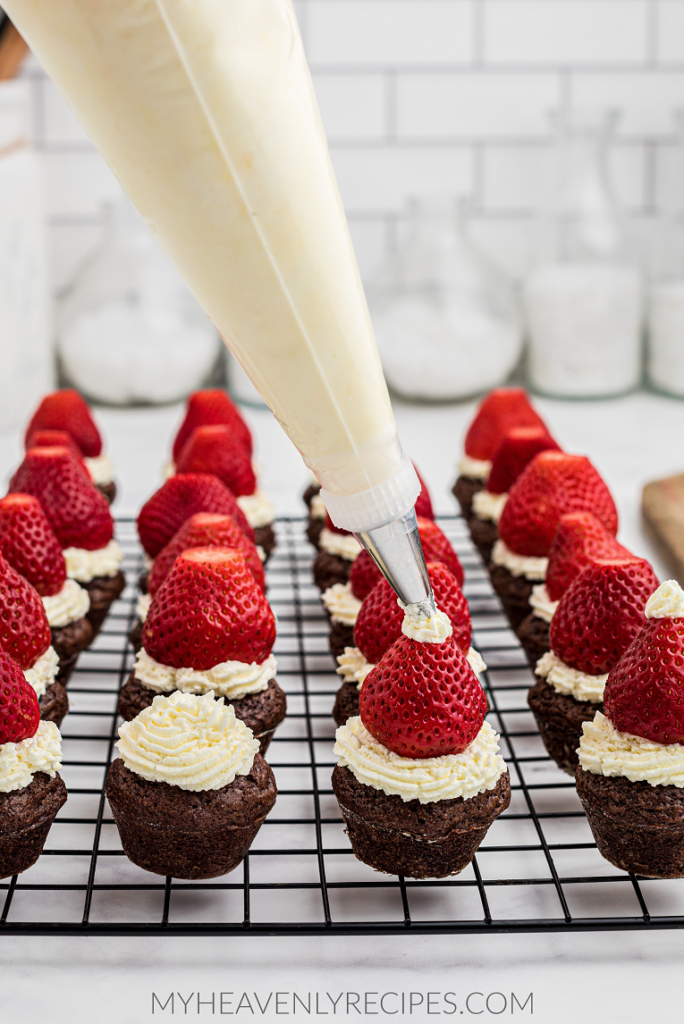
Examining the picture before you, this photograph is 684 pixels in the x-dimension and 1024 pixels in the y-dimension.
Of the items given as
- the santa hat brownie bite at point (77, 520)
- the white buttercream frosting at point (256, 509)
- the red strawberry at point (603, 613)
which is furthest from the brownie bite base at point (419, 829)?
the white buttercream frosting at point (256, 509)

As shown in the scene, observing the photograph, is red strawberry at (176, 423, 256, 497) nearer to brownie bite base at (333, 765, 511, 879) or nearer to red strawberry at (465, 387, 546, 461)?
red strawberry at (465, 387, 546, 461)

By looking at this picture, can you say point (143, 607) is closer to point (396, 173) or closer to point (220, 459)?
point (220, 459)

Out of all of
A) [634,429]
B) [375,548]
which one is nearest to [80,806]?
[375,548]

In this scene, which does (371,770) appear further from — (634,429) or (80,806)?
(634,429)

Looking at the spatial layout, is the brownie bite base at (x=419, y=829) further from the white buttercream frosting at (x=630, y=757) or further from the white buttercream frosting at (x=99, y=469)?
the white buttercream frosting at (x=99, y=469)

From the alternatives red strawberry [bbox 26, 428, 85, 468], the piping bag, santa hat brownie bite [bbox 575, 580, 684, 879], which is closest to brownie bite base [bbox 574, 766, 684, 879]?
santa hat brownie bite [bbox 575, 580, 684, 879]
